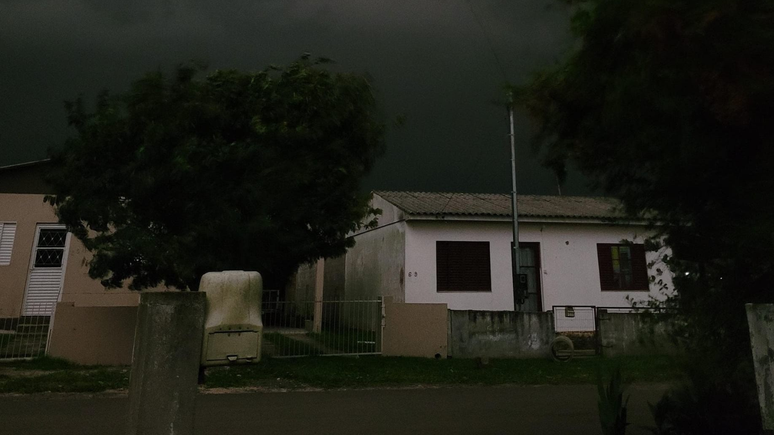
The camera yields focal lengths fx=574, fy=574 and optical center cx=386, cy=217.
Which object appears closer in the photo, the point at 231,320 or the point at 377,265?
the point at 231,320

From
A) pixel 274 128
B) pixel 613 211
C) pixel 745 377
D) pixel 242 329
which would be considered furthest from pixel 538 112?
pixel 274 128

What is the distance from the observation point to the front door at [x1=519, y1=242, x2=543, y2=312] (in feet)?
59.8

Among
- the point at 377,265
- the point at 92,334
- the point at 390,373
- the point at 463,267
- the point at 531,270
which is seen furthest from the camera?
the point at 377,265

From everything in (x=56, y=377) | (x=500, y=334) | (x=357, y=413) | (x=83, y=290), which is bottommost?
(x=357, y=413)

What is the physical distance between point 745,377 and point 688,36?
2.74m

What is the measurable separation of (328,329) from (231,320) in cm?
1136

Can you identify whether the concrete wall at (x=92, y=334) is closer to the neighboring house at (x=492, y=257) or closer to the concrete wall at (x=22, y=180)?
the concrete wall at (x=22, y=180)

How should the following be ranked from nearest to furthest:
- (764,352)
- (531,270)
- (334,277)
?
1. (764,352)
2. (531,270)
3. (334,277)

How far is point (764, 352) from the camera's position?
3098mm

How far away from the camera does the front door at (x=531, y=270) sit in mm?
18234

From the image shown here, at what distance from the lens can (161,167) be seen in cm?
957

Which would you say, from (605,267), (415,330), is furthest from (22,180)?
(605,267)

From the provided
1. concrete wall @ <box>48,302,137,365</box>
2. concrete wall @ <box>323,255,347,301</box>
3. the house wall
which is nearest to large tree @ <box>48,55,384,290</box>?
concrete wall @ <box>48,302,137,365</box>

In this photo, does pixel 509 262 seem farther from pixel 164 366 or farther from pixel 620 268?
pixel 164 366
